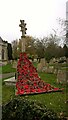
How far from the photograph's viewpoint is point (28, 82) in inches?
365

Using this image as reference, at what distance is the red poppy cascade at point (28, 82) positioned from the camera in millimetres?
8516

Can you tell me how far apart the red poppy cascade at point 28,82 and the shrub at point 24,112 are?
490 cm

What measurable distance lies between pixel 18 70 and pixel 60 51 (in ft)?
93.5

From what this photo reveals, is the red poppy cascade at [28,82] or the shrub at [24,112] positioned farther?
the red poppy cascade at [28,82]

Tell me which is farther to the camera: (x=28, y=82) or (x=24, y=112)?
(x=28, y=82)

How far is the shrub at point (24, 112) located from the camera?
9.39 ft

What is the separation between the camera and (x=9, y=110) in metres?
3.07

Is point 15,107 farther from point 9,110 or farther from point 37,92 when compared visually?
point 37,92

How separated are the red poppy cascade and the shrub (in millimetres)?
4899

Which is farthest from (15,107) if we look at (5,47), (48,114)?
(5,47)

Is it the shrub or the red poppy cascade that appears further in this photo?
the red poppy cascade

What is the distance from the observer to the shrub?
9.39 feet

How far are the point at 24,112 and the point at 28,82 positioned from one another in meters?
6.34

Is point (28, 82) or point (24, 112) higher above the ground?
point (24, 112)
